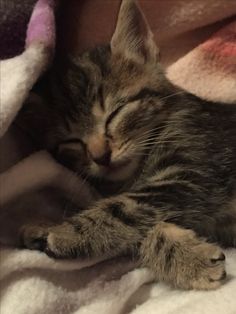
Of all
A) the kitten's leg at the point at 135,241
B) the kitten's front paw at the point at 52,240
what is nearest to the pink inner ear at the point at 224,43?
the kitten's leg at the point at 135,241

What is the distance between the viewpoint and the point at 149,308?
0.85 m

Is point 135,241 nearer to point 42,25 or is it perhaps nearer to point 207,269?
point 207,269

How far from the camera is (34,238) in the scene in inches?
34.8

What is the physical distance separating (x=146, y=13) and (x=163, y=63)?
136 millimetres

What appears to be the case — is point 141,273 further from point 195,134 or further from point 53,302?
point 195,134

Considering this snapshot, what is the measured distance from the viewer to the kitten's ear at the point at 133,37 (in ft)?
3.58

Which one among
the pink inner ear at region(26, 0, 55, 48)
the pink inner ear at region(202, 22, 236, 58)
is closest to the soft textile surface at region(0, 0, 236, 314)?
the pink inner ear at region(26, 0, 55, 48)

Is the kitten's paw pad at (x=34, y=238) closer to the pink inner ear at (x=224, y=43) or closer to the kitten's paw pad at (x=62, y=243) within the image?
the kitten's paw pad at (x=62, y=243)

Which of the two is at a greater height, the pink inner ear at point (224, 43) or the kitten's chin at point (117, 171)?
the kitten's chin at point (117, 171)

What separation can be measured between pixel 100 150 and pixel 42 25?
0.87ft

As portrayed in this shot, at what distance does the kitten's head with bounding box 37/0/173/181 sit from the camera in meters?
1.04

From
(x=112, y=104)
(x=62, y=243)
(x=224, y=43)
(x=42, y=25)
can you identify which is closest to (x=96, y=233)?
(x=62, y=243)

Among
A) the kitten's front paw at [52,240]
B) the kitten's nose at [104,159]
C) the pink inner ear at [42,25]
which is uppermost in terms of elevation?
the pink inner ear at [42,25]

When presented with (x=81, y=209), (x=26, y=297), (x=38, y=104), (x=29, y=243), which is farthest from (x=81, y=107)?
(x=26, y=297)
